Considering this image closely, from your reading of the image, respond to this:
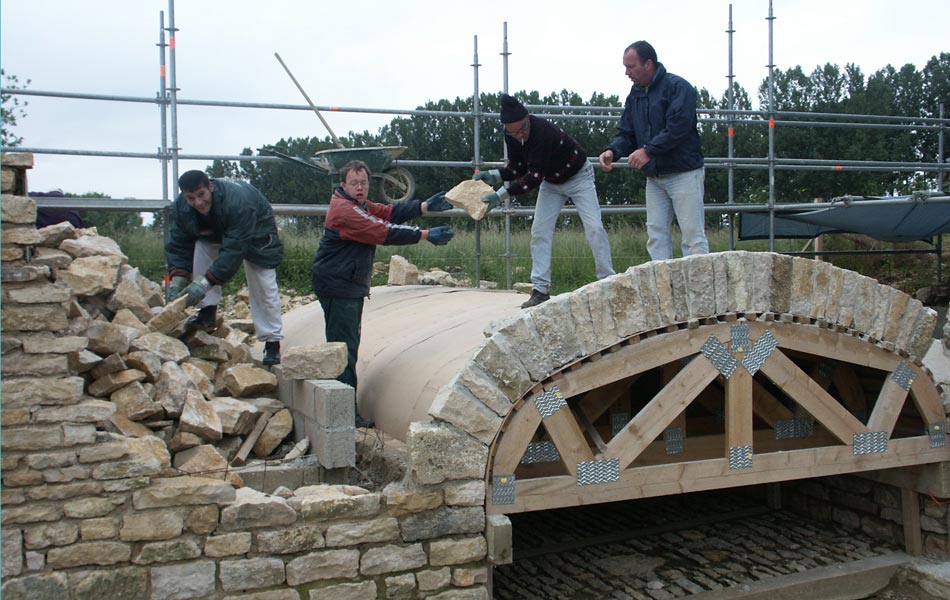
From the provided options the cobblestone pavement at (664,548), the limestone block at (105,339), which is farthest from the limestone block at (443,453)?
the limestone block at (105,339)

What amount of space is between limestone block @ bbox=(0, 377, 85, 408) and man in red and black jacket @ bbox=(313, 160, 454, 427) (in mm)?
2420

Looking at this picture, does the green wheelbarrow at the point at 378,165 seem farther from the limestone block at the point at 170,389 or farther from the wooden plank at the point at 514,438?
the wooden plank at the point at 514,438

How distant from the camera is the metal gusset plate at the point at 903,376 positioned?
6484mm

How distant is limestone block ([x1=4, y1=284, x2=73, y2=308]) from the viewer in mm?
4812

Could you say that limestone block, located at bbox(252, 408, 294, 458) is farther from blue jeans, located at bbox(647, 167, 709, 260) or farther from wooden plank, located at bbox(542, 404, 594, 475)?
blue jeans, located at bbox(647, 167, 709, 260)

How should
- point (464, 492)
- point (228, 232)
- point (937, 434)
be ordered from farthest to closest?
point (228, 232), point (937, 434), point (464, 492)

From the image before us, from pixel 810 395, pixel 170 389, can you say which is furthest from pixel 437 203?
pixel 810 395

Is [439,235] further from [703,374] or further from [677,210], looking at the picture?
[703,374]

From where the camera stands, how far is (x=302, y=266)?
1314 centimetres

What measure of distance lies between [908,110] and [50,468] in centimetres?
2353

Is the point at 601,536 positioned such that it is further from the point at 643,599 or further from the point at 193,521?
the point at 193,521

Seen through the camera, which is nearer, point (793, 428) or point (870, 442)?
point (870, 442)

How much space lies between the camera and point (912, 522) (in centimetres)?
708

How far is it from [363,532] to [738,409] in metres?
2.52
